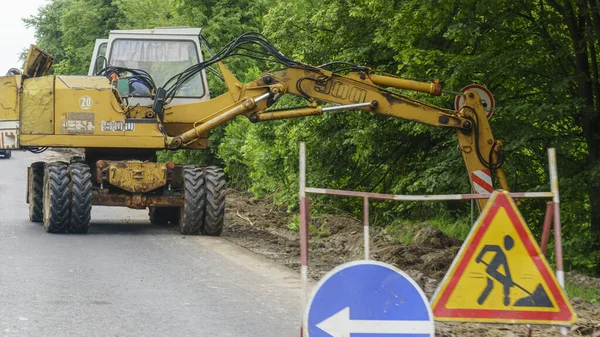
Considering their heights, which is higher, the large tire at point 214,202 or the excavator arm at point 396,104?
the excavator arm at point 396,104

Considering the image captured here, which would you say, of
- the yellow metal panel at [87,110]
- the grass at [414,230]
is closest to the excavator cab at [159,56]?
the yellow metal panel at [87,110]

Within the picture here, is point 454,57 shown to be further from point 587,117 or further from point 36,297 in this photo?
point 36,297

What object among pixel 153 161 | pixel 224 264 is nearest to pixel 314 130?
pixel 153 161

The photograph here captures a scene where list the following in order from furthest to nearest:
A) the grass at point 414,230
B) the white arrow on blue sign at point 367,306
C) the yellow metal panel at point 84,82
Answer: the yellow metal panel at point 84,82
the grass at point 414,230
the white arrow on blue sign at point 367,306

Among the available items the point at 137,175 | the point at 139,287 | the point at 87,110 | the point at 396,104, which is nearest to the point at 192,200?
the point at 137,175

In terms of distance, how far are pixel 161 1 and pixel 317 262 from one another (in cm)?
3995

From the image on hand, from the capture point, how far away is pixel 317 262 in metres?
13.9

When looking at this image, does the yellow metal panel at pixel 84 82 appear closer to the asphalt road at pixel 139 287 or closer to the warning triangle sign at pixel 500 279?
the asphalt road at pixel 139 287

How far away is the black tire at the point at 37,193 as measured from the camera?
1881 centimetres

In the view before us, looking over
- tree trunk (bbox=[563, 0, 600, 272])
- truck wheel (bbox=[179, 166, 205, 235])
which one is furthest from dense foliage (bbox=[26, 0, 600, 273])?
truck wheel (bbox=[179, 166, 205, 235])

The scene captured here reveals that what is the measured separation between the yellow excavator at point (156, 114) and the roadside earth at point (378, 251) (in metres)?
1.11

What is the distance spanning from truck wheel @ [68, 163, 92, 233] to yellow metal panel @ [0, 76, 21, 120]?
5.34 feet

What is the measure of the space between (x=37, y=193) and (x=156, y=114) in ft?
10.3

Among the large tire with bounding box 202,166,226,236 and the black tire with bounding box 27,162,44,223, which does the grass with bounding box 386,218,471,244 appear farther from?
the black tire with bounding box 27,162,44,223
